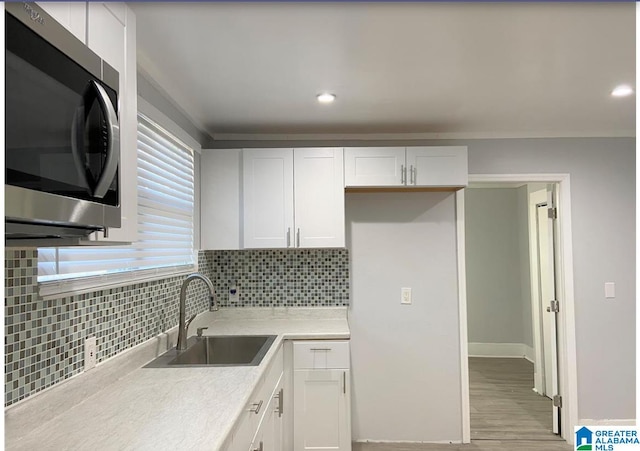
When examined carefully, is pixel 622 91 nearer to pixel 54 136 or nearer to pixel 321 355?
pixel 321 355

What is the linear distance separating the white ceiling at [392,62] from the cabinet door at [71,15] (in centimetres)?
48

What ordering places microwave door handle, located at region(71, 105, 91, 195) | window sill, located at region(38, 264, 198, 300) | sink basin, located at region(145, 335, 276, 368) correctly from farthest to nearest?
1. sink basin, located at region(145, 335, 276, 368)
2. window sill, located at region(38, 264, 198, 300)
3. microwave door handle, located at region(71, 105, 91, 195)

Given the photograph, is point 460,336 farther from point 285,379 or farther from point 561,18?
point 561,18

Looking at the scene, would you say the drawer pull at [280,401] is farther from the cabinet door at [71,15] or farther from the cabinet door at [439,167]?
the cabinet door at [71,15]

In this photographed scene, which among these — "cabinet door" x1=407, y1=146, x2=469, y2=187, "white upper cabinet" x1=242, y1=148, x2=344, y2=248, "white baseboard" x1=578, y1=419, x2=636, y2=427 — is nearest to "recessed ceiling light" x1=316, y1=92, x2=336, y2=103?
"white upper cabinet" x1=242, y1=148, x2=344, y2=248

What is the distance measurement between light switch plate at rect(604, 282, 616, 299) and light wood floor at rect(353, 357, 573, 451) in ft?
3.73

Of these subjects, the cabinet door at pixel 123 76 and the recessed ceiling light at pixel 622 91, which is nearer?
the cabinet door at pixel 123 76

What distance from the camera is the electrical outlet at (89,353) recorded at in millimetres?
1776

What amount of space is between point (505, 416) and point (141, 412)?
3.38 metres

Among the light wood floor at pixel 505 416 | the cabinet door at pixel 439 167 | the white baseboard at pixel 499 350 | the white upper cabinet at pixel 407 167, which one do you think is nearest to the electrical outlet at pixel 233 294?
the white upper cabinet at pixel 407 167

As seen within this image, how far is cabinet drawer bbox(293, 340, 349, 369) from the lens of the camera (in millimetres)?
2998

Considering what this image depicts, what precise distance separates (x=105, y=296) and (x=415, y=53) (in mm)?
1707

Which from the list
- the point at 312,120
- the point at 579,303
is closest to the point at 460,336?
the point at 579,303

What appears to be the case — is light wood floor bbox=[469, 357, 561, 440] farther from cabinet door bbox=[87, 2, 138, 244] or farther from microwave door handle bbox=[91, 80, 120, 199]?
microwave door handle bbox=[91, 80, 120, 199]
